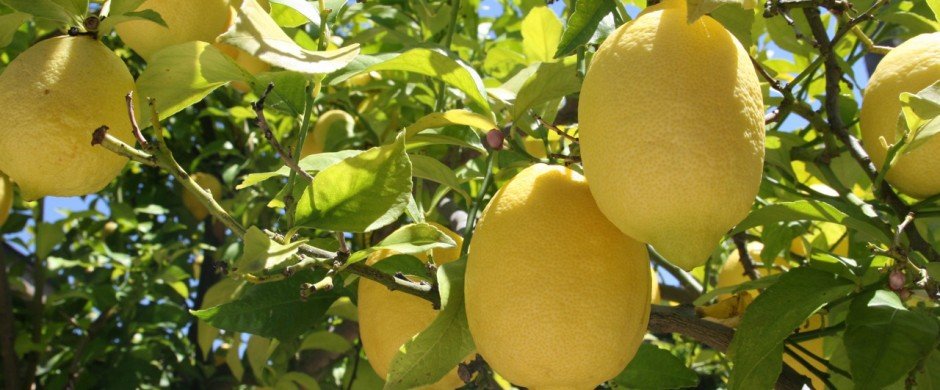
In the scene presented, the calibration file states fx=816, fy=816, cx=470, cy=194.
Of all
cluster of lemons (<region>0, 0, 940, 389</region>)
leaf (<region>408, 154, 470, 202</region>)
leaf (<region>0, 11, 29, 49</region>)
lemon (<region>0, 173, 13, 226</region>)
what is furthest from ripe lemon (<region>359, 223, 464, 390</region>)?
lemon (<region>0, 173, 13, 226</region>)

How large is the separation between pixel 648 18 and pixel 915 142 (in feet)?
0.84

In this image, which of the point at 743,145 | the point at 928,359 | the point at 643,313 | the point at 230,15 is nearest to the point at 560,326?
the point at 643,313

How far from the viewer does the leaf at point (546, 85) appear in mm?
880

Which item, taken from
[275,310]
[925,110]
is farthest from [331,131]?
[925,110]

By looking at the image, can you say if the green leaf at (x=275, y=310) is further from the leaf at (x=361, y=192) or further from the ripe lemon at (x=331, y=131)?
the ripe lemon at (x=331, y=131)

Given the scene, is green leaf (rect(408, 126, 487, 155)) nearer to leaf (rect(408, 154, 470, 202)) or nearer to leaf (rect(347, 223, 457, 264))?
leaf (rect(408, 154, 470, 202))

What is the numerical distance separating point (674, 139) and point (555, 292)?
16 cm

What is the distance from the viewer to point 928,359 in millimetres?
856

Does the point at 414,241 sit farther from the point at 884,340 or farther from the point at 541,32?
the point at 541,32

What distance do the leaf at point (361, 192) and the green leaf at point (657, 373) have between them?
408 mm

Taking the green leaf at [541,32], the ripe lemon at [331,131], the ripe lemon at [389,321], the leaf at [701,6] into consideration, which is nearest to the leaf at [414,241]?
the ripe lemon at [389,321]

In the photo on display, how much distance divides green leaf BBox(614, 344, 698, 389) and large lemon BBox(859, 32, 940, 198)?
0.31 m

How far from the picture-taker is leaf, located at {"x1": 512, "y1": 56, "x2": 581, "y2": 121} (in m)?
0.88

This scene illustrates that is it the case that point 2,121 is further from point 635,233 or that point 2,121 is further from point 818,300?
point 818,300
